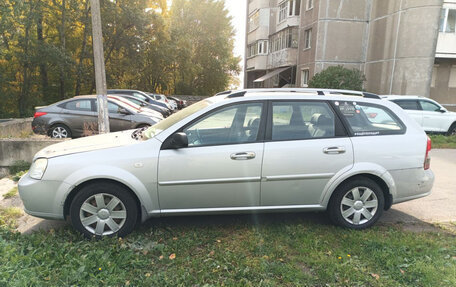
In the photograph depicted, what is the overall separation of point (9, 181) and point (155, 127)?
3897 mm

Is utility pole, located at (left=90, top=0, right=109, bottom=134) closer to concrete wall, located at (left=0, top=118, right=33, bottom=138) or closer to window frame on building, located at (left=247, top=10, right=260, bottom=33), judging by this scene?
concrete wall, located at (left=0, top=118, right=33, bottom=138)

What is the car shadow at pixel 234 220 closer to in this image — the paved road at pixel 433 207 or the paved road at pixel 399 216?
the paved road at pixel 399 216

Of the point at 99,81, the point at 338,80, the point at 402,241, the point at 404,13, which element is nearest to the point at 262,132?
the point at 402,241

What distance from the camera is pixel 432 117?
11391 millimetres

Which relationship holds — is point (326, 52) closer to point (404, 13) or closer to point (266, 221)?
point (404, 13)

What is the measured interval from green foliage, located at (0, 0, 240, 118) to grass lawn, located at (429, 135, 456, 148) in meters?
18.3

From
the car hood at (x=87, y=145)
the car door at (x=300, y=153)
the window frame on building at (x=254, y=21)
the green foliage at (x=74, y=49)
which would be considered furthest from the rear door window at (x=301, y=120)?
the window frame on building at (x=254, y=21)

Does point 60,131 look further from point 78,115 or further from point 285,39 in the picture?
point 285,39

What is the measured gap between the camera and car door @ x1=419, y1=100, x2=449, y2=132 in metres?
11.4

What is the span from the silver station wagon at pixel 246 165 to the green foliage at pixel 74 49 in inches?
597

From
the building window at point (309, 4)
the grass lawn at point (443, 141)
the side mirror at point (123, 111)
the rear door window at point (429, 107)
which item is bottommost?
the grass lawn at point (443, 141)

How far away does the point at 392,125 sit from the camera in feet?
13.1

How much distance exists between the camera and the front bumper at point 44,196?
3.41 m

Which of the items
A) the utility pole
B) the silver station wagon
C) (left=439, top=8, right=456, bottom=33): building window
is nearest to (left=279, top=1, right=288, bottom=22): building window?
(left=439, top=8, right=456, bottom=33): building window
